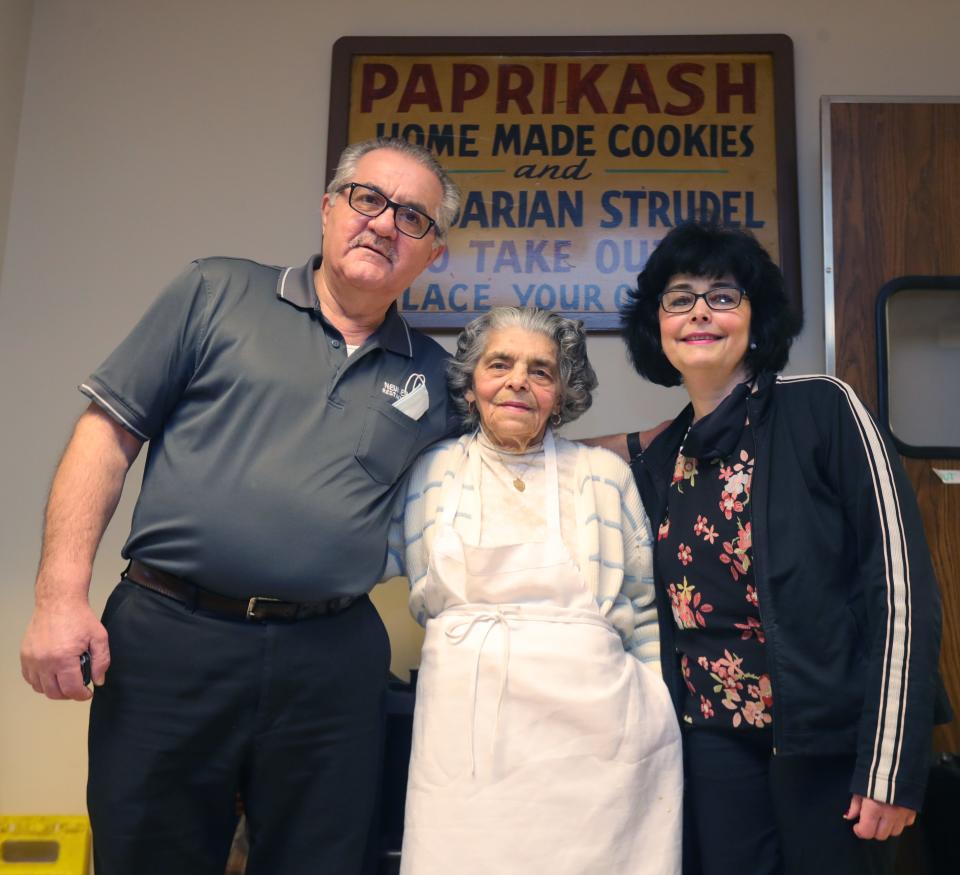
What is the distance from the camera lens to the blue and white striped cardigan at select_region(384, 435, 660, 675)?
5.50ft

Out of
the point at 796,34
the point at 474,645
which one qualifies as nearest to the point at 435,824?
the point at 474,645

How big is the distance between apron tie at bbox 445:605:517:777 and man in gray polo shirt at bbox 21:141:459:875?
0.19 m

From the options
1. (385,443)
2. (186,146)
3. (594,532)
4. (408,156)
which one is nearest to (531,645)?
(594,532)

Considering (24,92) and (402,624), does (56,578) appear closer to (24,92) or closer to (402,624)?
(402,624)

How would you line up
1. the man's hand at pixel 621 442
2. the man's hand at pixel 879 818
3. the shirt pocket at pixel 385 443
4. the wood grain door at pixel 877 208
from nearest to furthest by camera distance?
the man's hand at pixel 879 818
the shirt pocket at pixel 385 443
the man's hand at pixel 621 442
the wood grain door at pixel 877 208

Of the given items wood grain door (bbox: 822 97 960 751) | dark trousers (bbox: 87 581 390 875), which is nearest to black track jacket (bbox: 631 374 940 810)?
dark trousers (bbox: 87 581 390 875)

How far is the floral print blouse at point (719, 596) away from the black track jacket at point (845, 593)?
0.16 ft

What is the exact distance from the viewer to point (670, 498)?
68.0 inches

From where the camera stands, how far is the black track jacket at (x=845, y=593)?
1.34 m

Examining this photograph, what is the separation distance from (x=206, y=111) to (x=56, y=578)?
6.02 feet

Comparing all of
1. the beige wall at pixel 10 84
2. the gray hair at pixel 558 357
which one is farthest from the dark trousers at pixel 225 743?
the beige wall at pixel 10 84

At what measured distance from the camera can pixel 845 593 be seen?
1.48 metres

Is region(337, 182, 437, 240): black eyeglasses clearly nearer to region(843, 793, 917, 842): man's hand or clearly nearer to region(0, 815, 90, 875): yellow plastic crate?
region(843, 793, 917, 842): man's hand

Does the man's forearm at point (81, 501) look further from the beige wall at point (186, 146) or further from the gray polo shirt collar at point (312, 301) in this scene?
the beige wall at point (186, 146)
